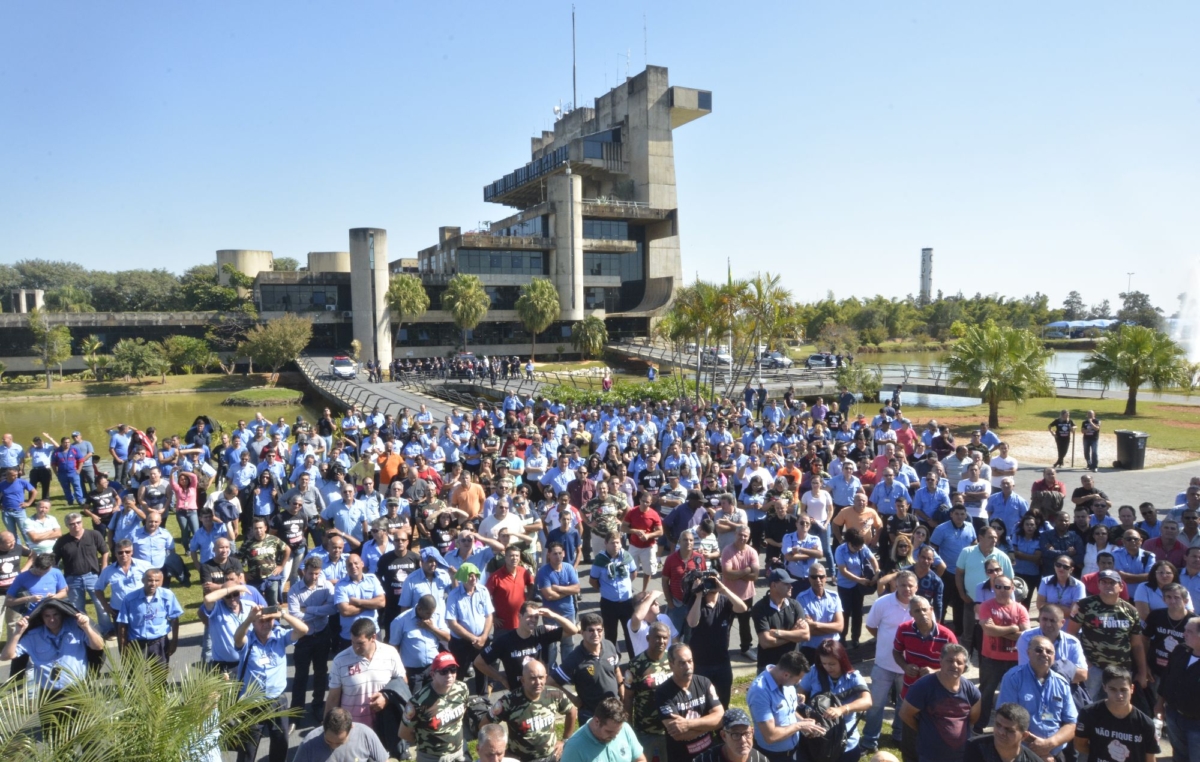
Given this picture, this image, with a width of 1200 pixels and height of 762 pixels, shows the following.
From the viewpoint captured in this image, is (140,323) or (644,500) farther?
(140,323)

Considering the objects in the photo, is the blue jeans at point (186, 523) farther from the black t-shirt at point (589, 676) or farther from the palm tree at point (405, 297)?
the palm tree at point (405, 297)

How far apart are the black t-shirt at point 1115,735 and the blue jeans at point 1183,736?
0.82 meters

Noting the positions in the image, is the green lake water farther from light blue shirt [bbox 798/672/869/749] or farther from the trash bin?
light blue shirt [bbox 798/672/869/749]

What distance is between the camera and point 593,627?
5.42 m

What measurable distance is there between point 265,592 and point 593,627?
160 inches

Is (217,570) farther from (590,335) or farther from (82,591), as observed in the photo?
(590,335)

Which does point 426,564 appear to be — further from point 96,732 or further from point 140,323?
point 140,323

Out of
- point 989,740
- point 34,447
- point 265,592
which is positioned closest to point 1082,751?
point 989,740

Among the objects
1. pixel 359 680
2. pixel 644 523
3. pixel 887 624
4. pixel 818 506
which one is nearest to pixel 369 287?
pixel 644 523

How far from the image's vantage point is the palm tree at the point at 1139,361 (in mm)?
25766

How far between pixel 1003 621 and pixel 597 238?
177 feet

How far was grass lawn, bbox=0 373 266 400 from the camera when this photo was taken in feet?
143

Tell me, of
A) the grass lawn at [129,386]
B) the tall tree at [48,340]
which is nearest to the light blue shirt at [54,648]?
the grass lawn at [129,386]

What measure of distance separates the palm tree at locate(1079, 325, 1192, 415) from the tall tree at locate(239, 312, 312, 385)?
137 feet
